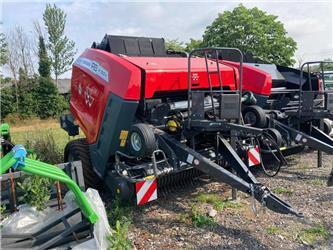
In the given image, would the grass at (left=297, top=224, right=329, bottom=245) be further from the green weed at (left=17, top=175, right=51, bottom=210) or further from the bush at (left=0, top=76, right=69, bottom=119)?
the bush at (left=0, top=76, right=69, bottom=119)

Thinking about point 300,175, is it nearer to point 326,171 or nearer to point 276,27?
point 326,171

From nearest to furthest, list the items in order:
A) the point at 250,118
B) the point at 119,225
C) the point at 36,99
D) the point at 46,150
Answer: the point at 119,225, the point at 250,118, the point at 46,150, the point at 36,99

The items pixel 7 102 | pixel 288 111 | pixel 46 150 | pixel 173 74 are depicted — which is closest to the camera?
pixel 173 74

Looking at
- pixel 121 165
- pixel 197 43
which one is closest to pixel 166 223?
pixel 121 165

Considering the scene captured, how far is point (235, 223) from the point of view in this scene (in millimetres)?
3725

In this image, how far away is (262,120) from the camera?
4.75 metres

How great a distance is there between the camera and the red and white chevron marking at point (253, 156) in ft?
14.7

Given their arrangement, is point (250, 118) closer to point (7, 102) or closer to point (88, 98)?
point (88, 98)

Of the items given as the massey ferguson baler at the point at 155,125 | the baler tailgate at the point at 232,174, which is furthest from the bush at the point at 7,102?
the baler tailgate at the point at 232,174

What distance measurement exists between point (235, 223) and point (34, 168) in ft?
6.93

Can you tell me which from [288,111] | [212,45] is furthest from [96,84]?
[212,45]

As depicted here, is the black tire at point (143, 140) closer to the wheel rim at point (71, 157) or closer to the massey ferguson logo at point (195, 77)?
the massey ferguson logo at point (195, 77)

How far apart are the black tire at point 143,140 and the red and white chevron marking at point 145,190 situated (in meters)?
0.28

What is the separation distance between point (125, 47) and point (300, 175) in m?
3.10
